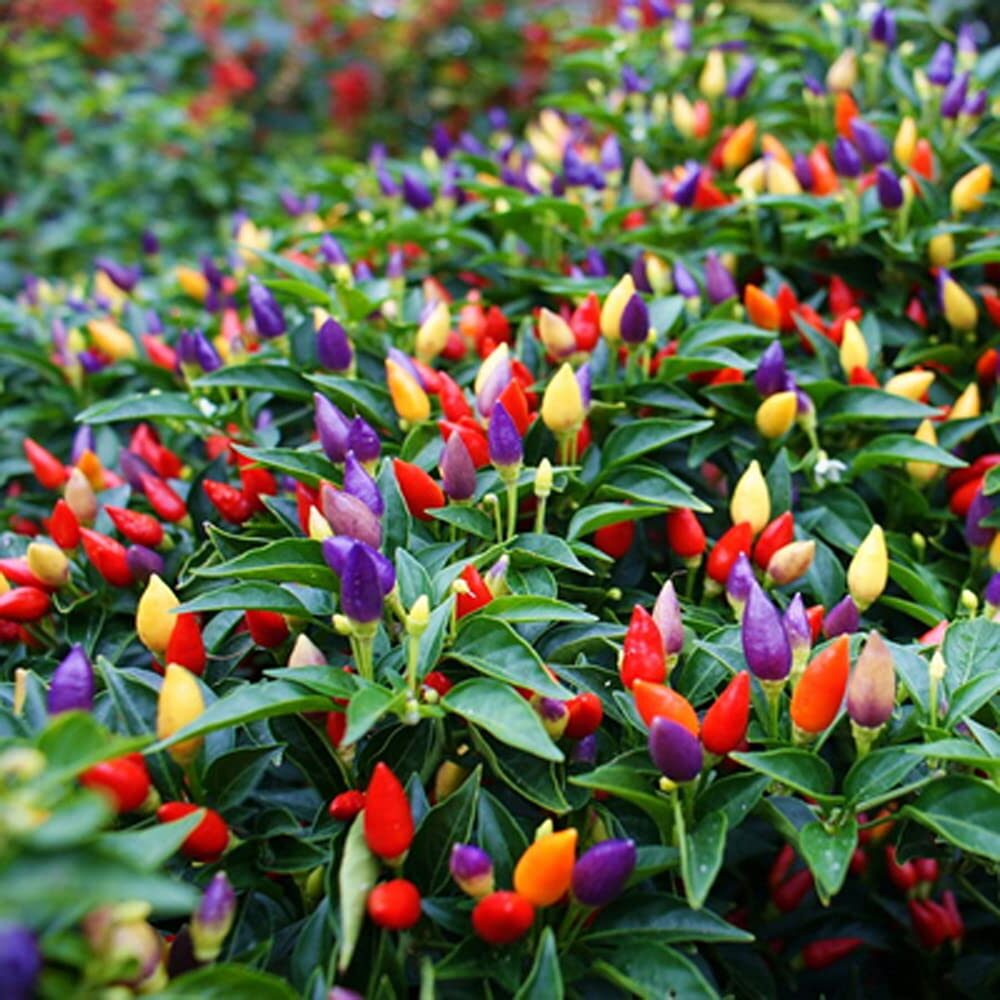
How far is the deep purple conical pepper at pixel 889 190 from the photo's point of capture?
2.14 m

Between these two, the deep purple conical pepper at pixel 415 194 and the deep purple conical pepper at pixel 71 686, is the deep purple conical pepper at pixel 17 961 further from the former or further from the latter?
the deep purple conical pepper at pixel 415 194

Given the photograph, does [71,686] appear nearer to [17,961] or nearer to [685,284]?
[17,961]

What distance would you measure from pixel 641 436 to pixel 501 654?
22.4 inches

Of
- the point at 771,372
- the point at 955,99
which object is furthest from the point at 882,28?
the point at 771,372

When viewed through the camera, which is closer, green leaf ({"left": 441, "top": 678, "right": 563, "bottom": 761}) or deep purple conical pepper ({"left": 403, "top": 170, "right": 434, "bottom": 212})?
green leaf ({"left": 441, "top": 678, "right": 563, "bottom": 761})

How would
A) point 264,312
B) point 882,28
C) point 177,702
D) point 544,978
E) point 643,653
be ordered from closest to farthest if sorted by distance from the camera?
point 544,978 < point 177,702 < point 643,653 < point 264,312 < point 882,28

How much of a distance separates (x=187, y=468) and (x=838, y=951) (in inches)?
54.5

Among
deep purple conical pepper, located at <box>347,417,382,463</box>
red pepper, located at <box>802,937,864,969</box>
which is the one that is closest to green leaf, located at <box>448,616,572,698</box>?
deep purple conical pepper, located at <box>347,417,382,463</box>

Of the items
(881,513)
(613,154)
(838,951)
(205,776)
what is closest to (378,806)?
(205,776)

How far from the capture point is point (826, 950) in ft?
5.82

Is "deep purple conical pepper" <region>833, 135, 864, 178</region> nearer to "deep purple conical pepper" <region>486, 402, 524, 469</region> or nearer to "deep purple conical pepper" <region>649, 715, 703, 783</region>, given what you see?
"deep purple conical pepper" <region>486, 402, 524, 469</region>

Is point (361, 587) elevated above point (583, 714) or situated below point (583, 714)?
above

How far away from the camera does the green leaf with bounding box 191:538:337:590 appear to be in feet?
4.25

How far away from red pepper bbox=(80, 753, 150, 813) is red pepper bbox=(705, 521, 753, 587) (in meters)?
0.82
